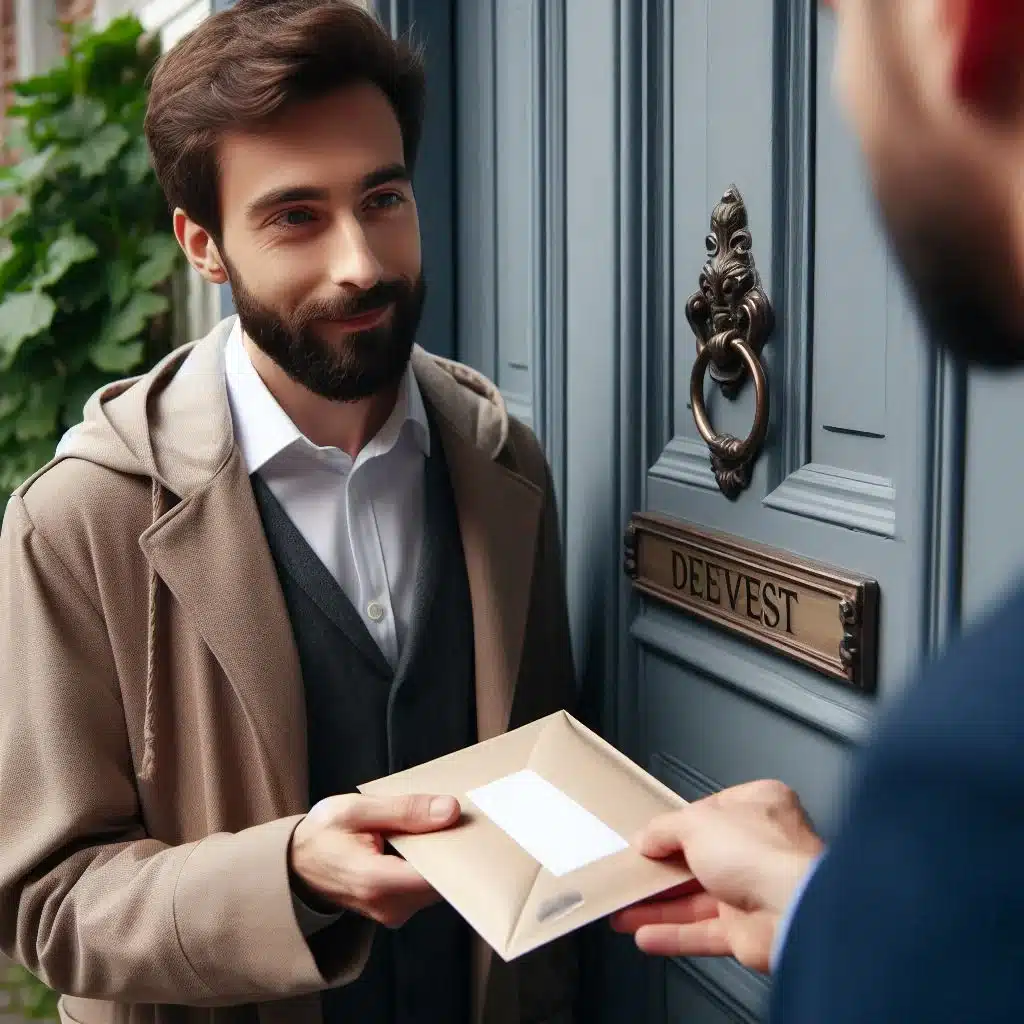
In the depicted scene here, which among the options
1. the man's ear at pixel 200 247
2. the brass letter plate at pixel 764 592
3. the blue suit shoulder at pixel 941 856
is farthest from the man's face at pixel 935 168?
the man's ear at pixel 200 247

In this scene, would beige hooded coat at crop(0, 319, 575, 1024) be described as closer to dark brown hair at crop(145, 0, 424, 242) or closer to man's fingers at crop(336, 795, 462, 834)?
man's fingers at crop(336, 795, 462, 834)

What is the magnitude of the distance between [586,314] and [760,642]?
0.48 meters

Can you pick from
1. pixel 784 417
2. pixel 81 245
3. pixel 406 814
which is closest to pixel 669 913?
pixel 406 814

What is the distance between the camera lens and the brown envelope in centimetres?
88

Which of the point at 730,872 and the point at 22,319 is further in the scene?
the point at 22,319

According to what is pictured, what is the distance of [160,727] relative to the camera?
121cm

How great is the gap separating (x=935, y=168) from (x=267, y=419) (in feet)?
2.97

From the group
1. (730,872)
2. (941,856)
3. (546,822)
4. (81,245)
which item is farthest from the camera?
(81,245)

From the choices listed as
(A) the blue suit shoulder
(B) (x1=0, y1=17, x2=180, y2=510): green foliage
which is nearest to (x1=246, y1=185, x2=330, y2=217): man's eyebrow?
(A) the blue suit shoulder

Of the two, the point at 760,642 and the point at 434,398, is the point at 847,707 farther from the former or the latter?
the point at 434,398

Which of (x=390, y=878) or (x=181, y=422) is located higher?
(x=181, y=422)

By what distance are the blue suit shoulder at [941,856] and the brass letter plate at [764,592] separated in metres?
0.60

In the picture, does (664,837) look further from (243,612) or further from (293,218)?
(293,218)

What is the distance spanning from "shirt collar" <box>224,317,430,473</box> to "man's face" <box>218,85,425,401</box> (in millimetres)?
63
